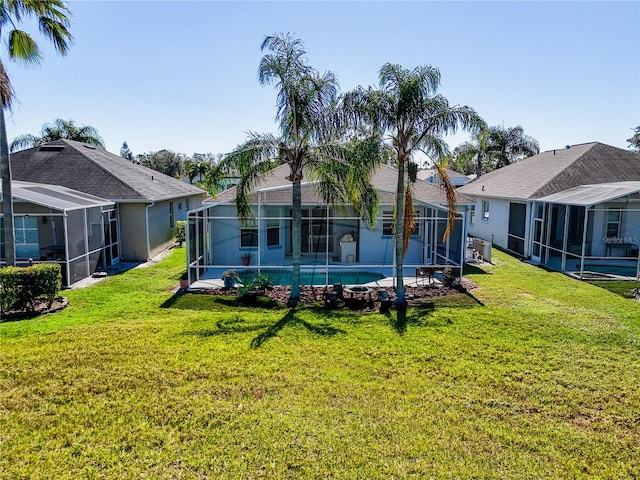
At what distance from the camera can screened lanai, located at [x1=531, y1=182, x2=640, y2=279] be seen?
17.0 meters

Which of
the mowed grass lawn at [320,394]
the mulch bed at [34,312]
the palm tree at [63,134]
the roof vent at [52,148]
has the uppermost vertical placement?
the palm tree at [63,134]

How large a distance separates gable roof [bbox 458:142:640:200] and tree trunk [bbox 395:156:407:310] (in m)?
10.3

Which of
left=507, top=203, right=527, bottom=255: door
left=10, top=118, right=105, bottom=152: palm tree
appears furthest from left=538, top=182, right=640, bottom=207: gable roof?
left=10, top=118, right=105, bottom=152: palm tree

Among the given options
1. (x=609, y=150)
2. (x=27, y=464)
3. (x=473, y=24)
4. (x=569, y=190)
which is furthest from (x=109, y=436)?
(x=609, y=150)

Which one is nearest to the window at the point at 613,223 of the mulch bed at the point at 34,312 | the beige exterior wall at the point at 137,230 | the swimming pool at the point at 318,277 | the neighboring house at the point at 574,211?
the neighboring house at the point at 574,211

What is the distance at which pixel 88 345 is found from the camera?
819 cm

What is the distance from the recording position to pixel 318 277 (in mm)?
15430

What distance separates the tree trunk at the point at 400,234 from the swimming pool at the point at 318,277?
125 inches

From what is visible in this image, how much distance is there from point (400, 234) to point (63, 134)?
30.2 metres

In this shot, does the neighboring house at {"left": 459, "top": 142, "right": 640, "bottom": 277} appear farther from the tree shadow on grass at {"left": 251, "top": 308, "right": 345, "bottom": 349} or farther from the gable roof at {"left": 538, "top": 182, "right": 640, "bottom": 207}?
the tree shadow on grass at {"left": 251, "top": 308, "right": 345, "bottom": 349}

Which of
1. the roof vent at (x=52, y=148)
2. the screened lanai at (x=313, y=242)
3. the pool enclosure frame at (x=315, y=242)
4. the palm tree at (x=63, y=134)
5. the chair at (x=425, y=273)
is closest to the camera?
the chair at (x=425, y=273)

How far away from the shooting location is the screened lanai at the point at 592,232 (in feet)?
55.8

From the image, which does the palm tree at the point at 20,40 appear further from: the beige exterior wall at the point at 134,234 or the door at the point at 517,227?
the door at the point at 517,227

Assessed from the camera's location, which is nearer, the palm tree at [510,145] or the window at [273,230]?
the window at [273,230]
